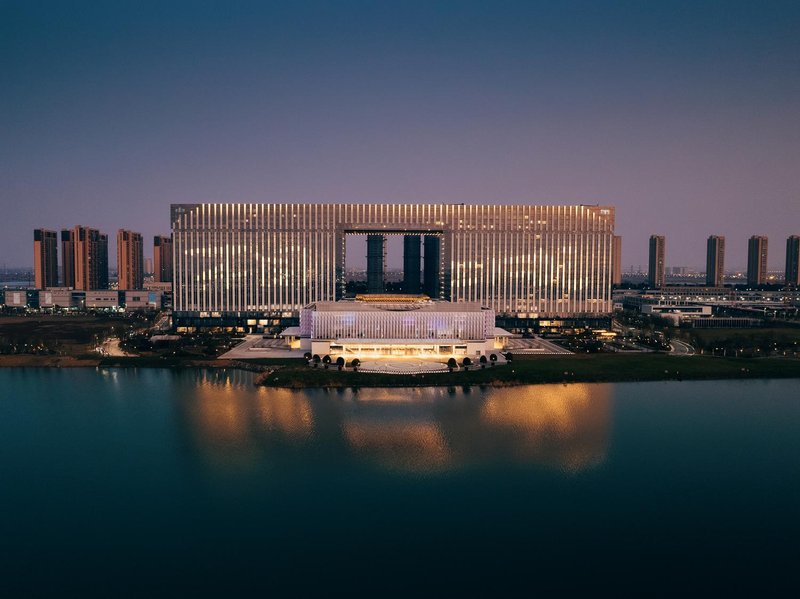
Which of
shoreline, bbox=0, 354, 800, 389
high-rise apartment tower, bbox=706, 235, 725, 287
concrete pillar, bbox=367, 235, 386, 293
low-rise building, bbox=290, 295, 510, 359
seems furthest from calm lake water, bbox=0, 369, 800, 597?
high-rise apartment tower, bbox=706, 235, 725, 287

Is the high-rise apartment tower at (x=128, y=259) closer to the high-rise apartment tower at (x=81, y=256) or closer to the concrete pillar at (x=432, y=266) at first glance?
the high-rise apartment tower at (x=81, y=256)

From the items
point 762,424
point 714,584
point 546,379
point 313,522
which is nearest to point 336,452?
point 313,522

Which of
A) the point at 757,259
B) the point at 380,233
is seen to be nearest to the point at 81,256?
the point at 380,233

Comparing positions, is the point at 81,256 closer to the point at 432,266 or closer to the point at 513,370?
the point at 432,266

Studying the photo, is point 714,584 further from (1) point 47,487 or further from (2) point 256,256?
(2) point 256,256

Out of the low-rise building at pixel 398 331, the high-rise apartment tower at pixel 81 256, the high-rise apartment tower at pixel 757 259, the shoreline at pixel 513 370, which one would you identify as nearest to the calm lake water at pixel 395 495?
the shoreline at pixel 513 370

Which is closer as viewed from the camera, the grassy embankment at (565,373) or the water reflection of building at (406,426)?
the water reflection of building at (406,426)

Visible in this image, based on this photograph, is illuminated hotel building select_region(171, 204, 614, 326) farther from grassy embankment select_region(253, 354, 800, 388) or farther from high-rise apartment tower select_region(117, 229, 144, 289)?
high-rise apartment tower select_region(117, 229, 144, 289)
